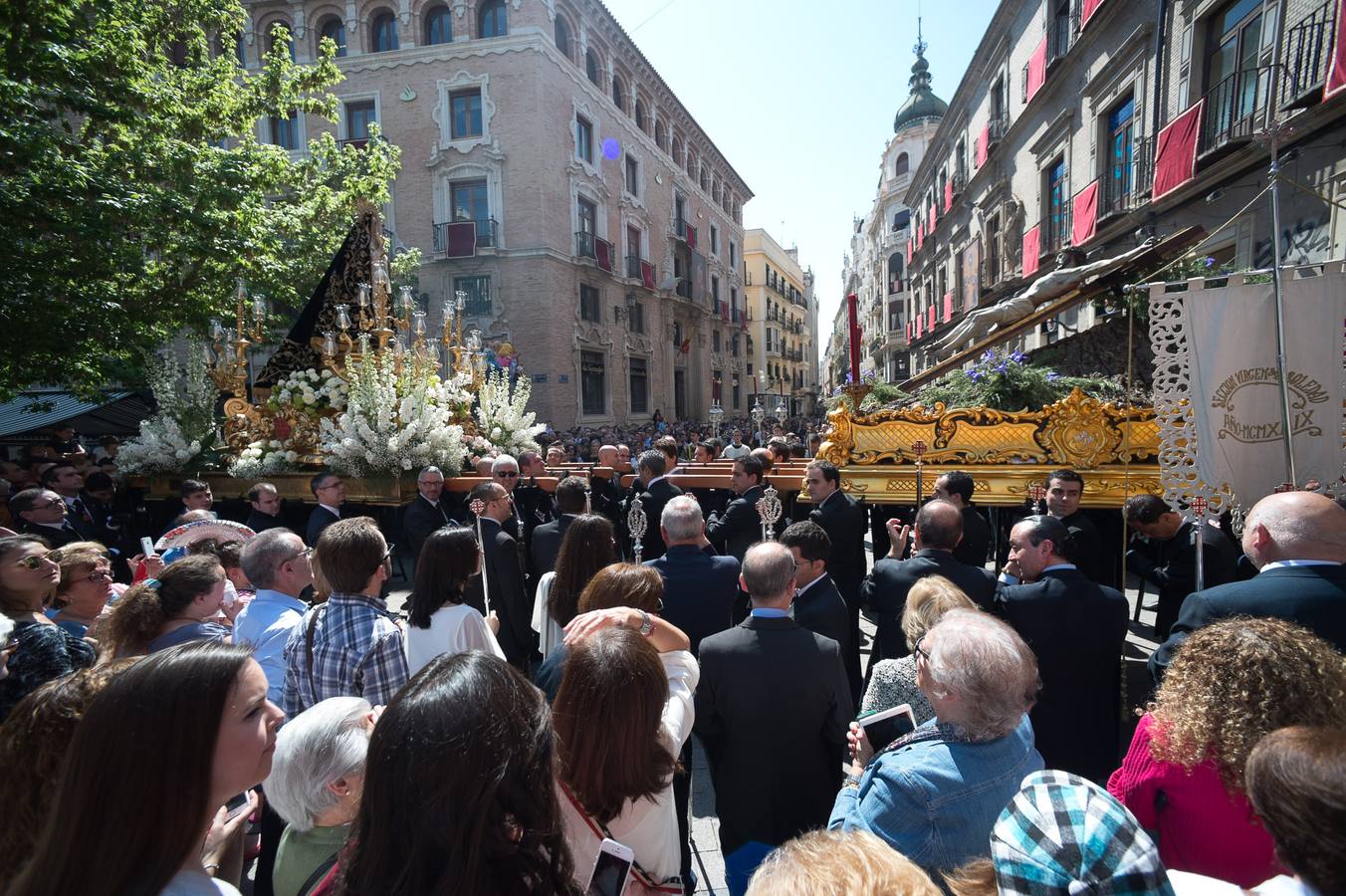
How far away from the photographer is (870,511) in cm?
752

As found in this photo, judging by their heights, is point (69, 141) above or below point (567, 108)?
below

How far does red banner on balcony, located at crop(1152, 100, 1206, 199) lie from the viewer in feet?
32.9

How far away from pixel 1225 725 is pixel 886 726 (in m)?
0.85

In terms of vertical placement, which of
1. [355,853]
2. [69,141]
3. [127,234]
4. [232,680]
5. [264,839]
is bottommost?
[264,839]

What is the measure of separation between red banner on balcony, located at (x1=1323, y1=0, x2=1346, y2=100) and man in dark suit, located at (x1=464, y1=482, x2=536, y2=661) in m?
10.0

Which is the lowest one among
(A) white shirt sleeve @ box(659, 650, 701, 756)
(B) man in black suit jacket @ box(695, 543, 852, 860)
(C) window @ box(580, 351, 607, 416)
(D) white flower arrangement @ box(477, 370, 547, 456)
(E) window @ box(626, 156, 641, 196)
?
(B) man in black suit jacket @ box(695, 543, 852, 860)

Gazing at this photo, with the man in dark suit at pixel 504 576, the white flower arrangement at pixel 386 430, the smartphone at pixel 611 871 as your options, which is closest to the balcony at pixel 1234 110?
the man in dark suit at pixel 504 576

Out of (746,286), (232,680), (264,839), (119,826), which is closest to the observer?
(119,826)

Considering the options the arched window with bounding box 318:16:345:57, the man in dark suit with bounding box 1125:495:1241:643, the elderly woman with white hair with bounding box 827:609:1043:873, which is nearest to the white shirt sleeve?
the elderly woman with white hair with bounding box 827:609:1043:873

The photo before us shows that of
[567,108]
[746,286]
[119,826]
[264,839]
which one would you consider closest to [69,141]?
[264,839]

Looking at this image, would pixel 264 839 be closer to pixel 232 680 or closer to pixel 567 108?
pixel 232 680

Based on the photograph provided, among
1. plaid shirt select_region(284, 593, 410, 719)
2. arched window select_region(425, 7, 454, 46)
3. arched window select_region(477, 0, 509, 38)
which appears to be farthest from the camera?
arched window select_region(425, 7, 454, 46)

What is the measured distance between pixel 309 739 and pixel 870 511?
6690 millimetres

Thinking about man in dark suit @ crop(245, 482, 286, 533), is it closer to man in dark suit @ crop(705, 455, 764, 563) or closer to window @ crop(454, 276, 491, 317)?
man in dark suit @ crop(705, 455, 764, 563)
